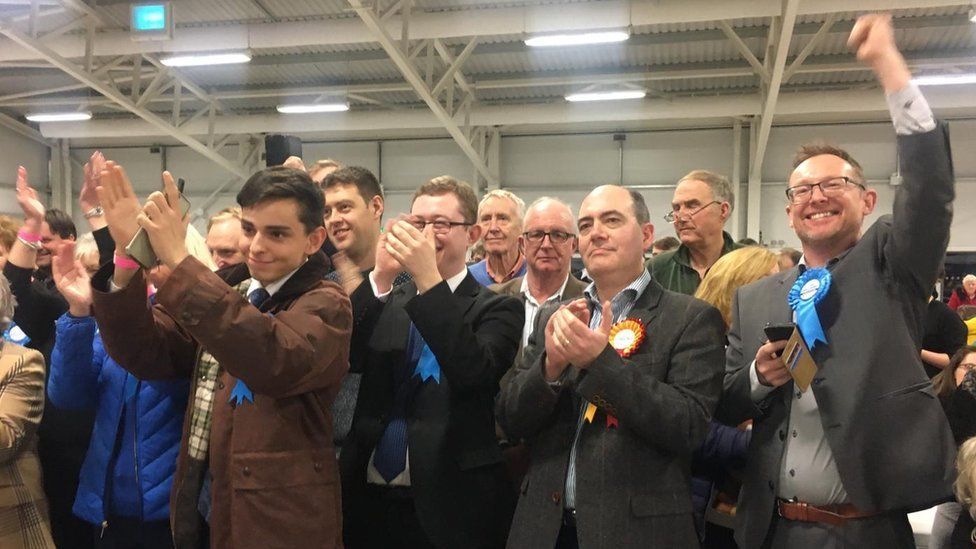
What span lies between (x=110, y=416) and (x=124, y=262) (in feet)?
2.31

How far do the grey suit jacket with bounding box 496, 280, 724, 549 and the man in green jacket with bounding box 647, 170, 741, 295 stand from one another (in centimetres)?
151

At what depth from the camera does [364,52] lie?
9859mm

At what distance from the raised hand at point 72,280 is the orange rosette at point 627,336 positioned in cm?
150

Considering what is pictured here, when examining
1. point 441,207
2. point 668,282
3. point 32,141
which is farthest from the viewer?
point 32,141

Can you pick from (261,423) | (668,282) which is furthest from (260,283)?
(668,282)

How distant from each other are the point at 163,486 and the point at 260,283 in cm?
73

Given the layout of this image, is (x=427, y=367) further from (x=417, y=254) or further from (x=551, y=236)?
(x=551, y=236)

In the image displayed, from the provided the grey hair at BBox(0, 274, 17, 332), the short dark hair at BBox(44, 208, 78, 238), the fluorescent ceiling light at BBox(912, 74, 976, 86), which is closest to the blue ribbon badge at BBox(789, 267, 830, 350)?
the grey hair at BBox(0, 274, 17, 332)

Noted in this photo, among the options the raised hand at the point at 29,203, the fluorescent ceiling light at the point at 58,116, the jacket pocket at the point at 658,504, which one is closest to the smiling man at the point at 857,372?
the jacket pocket at the point at 658,504

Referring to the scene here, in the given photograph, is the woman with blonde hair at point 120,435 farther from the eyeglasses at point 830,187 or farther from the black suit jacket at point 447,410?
the eyeglasses at point 830,187

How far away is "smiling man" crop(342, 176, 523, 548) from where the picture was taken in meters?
1.80

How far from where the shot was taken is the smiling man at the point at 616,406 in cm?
161

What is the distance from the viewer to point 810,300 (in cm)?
178

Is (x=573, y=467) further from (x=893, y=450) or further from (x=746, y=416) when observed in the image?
(x=893, y=450)
